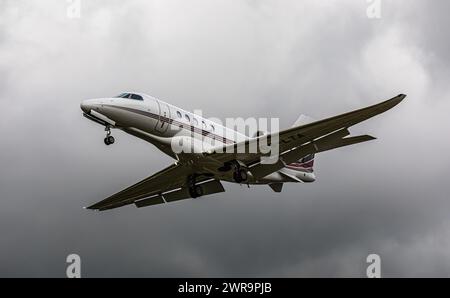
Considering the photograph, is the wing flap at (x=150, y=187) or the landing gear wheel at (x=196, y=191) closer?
the wing flap at (x=150, y=187)

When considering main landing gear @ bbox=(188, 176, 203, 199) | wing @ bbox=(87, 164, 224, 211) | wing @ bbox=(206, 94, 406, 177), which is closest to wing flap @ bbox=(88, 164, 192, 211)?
wing @ bbox=(87, 164, 224, 211)

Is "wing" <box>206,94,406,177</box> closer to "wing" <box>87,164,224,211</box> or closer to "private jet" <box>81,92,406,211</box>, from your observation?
"private jet" <box>81,92,406,211</box>

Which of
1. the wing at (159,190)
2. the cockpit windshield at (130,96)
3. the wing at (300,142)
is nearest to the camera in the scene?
the wing at (300,142)

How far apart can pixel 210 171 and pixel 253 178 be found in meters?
2.46

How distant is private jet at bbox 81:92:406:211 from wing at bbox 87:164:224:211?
121 millimetres

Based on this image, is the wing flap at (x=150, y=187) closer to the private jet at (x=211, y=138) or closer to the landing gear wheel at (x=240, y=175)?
the private jet at (x=211, y=138)

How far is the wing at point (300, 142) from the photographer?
45.5m

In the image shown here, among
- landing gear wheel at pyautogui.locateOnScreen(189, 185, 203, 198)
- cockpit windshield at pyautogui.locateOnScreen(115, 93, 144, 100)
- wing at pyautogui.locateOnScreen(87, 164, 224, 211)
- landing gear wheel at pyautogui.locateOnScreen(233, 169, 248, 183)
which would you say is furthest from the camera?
wing at pyautogui.locateOnScreen(87, 164, 224, 211)

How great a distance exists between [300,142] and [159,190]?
36.5 ft

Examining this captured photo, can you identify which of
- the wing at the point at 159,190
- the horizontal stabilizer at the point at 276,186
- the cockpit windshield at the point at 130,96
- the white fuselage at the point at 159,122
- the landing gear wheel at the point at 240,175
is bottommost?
the landing gear wheel at the point at 240,175

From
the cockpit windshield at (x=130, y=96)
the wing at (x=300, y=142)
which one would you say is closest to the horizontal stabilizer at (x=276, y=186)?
the wing at (x=300, y=142)

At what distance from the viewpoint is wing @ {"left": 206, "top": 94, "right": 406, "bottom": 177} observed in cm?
4550

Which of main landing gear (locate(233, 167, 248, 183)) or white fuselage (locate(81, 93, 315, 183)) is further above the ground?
white fuselage (locate(81, 93, 315, 183))

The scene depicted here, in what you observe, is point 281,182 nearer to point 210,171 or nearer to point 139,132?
point 210,171
